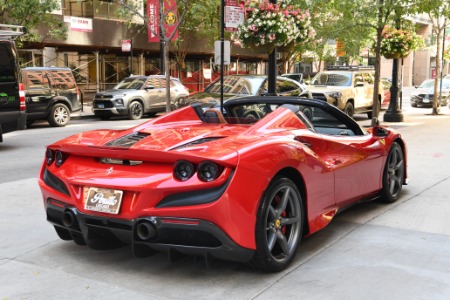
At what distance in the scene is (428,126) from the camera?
53.8 ft

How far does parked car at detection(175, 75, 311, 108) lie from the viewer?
47.4 feet

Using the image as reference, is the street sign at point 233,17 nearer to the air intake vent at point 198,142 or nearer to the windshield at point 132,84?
the air intake vent at point 198,142

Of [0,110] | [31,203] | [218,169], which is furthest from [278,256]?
[0,110]

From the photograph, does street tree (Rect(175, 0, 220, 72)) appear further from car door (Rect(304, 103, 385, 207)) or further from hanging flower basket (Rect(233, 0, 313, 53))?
car door (Rect(304, 103, 385, 207))

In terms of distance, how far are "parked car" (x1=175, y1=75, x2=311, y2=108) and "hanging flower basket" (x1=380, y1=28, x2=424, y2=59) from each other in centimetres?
399

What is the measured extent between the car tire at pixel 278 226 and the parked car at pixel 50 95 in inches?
554

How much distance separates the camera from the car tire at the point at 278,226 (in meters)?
3.73

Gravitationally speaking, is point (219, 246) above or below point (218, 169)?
below

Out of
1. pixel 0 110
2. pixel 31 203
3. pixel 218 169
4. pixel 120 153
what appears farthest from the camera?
pixel 0 110

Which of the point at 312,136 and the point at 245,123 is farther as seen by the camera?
the point at 245,123

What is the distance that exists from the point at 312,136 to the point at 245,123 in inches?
28.9

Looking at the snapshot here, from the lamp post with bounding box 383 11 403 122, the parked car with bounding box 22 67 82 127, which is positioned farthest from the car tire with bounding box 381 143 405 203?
the parked car with bounding box 22 67 82 127

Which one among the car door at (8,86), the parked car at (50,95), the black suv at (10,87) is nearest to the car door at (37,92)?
the parked car at (50,95)

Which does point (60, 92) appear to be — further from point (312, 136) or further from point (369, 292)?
point (369, 292)
